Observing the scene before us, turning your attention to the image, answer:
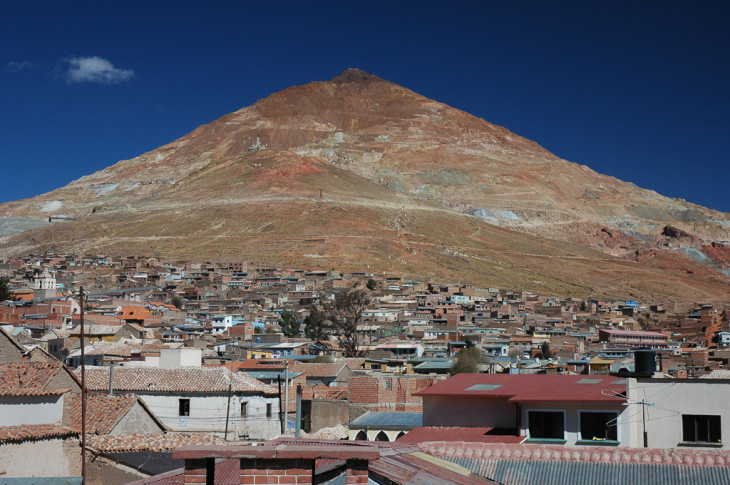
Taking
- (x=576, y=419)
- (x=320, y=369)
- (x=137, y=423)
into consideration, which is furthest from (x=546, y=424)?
(x=320, y=369)

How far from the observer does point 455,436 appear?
567 inches

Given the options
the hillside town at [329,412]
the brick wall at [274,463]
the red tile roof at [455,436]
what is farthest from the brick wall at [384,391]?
the brick wall at [274,463]

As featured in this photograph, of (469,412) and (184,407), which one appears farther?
(184,407)

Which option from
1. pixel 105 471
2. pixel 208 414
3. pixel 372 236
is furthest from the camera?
pixel 372 236

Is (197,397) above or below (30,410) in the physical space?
below

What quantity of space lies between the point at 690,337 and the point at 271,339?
41.8m

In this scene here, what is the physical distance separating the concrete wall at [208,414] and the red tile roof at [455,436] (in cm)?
817

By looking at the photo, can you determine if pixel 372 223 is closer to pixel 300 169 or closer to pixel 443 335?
pixel 300 169

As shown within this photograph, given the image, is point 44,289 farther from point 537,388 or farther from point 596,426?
point 596,426

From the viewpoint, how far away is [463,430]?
15062 millimetres

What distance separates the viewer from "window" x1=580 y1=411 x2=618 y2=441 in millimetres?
13641

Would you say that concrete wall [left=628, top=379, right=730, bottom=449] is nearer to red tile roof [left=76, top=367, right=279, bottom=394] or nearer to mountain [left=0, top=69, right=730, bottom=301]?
red tile roof [left=76, top=367, right=279, bottom=394]

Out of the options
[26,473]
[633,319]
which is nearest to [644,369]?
[26,473]

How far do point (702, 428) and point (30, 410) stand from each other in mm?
9726
